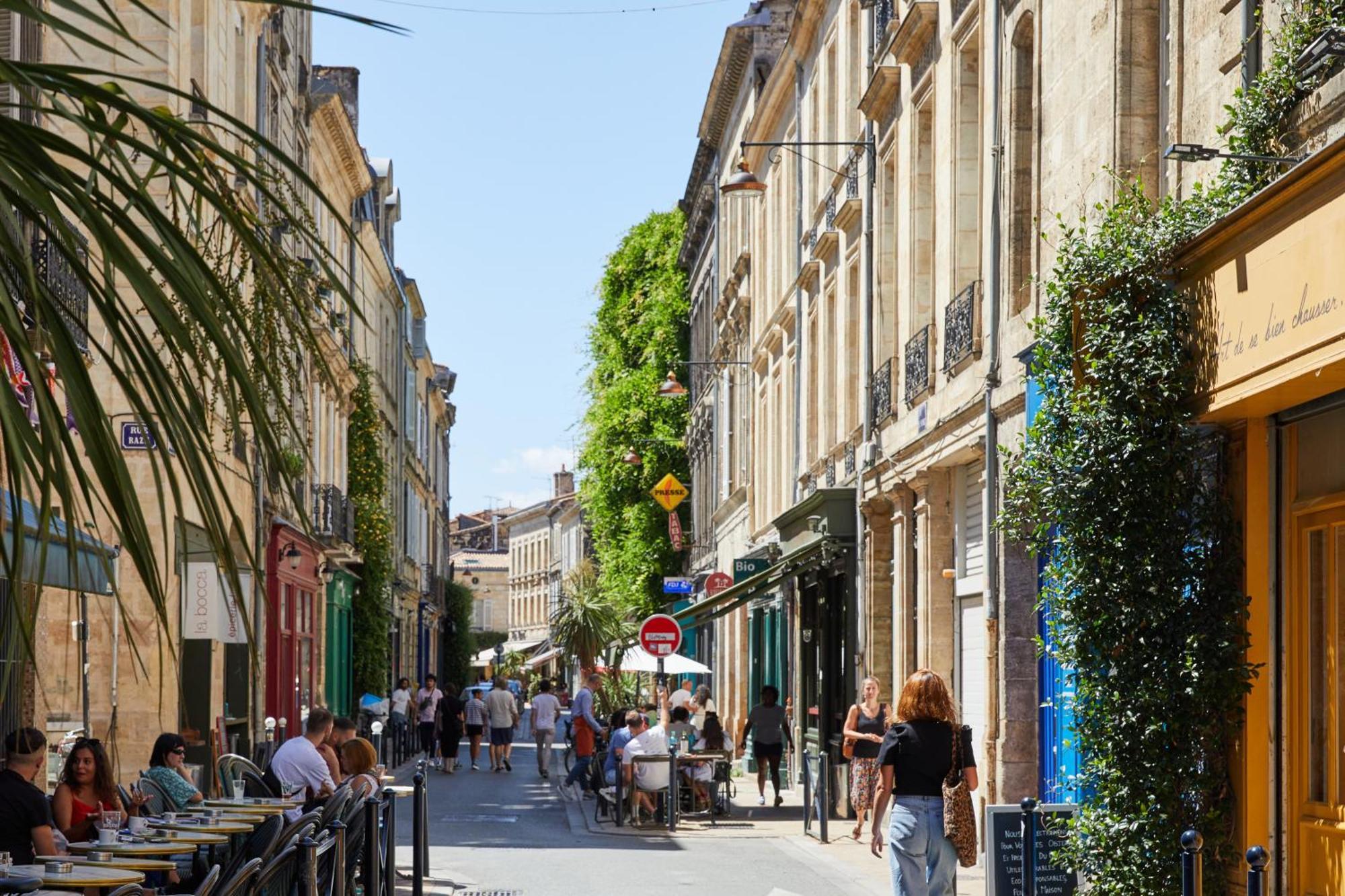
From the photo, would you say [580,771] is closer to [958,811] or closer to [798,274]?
[798,274]

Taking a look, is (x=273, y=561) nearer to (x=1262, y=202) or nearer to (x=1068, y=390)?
(x=1068, y=390)

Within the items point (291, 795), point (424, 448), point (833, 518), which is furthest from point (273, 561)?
point (424, 448)

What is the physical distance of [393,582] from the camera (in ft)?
160

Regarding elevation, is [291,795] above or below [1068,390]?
below

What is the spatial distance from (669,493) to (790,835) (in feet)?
84.7

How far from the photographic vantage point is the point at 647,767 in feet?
70.6

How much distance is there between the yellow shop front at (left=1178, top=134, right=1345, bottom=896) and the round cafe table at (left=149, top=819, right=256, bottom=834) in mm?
5597

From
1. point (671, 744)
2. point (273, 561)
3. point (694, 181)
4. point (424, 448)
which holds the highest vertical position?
point (694, 181)

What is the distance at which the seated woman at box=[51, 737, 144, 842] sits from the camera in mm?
11180

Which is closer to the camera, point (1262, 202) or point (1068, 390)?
point (1262, 202)

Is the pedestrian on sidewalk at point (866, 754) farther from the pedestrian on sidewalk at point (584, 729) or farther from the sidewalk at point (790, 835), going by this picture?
→ the pedestrian on sidewalk at point (584, 729)

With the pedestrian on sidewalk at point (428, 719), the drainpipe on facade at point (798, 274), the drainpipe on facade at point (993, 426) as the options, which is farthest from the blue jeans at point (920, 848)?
the pedestrian on sidewalk at point (428, 719)

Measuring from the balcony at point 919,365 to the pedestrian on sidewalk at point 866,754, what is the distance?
114 inches

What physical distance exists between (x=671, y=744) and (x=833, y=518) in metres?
3.86
